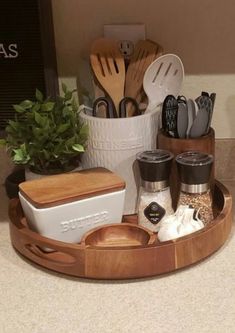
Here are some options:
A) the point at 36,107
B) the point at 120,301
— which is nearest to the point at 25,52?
the point at 36,107

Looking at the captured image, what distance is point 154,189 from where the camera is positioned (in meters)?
0.95

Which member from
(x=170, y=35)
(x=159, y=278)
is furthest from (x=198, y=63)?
(x=159, y=278)

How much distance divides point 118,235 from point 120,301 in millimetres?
152

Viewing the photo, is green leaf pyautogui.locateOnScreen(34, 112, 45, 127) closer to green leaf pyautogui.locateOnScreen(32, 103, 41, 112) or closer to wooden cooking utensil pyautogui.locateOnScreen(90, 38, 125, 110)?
green leaf pyautogui.locateOnScreen(32, 103, 41, 112)

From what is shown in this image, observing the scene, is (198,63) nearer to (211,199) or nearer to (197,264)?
(211,199)

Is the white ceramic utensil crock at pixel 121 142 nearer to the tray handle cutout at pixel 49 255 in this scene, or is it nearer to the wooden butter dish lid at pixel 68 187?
the wooden butter dish lid at pixel 68 187

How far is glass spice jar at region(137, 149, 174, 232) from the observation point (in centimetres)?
93

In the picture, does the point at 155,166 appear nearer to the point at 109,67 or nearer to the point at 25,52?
the point at 109,67

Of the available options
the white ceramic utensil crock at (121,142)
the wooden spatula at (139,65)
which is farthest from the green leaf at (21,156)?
the wooden spatula at (139,65)

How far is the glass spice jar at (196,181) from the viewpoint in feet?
2.98

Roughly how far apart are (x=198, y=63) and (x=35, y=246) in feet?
1.67

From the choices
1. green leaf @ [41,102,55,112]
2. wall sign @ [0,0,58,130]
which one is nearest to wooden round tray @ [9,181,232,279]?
green leaf @ [41,102,55,112]

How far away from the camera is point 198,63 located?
1.13 m

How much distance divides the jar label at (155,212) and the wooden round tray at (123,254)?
95 millimetres
